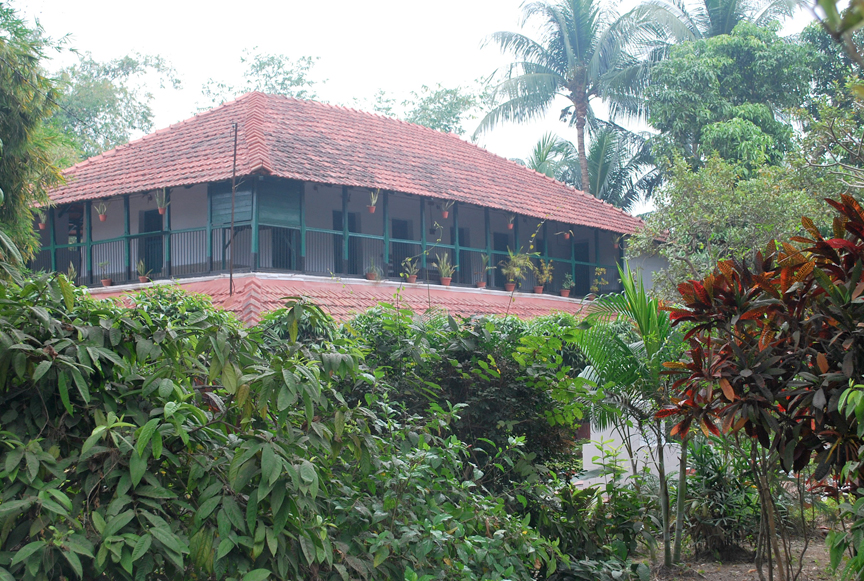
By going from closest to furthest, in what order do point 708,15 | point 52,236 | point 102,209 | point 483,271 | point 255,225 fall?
point 255,225
point 102,209
point 52,236
point 483,271
point 708,15

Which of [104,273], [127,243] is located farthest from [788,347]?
[104,273]

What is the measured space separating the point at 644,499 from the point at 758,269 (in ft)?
9.72

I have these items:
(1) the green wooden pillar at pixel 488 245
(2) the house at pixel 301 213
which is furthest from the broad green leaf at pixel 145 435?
(1) the green wooden pillar at pixel 488 245

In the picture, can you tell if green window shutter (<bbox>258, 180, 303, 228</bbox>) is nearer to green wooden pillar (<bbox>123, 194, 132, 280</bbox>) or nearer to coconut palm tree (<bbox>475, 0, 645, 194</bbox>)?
green wooden pillar (<bbox>123, 194, 132, 280</bbox>)

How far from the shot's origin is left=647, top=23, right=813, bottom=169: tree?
19641 millimetres

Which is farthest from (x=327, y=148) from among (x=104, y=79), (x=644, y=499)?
(x=104, y=79)

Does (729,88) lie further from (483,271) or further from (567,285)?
(483,271)

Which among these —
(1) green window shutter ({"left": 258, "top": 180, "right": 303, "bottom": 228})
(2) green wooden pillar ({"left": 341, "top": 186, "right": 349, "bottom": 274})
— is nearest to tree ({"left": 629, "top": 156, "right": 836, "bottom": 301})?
(2) green wooden pillar ({"left": 341, "top": 186, "right": 349, "bottom": 274})

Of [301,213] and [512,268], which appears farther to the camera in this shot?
[512,268]

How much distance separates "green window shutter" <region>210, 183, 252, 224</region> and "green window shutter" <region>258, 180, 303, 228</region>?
205mm

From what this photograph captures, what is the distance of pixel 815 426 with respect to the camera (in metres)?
3.29

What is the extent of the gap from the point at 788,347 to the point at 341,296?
9.93 meters

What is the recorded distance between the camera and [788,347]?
353cm

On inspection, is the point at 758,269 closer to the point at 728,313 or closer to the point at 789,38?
the point at 728,313
